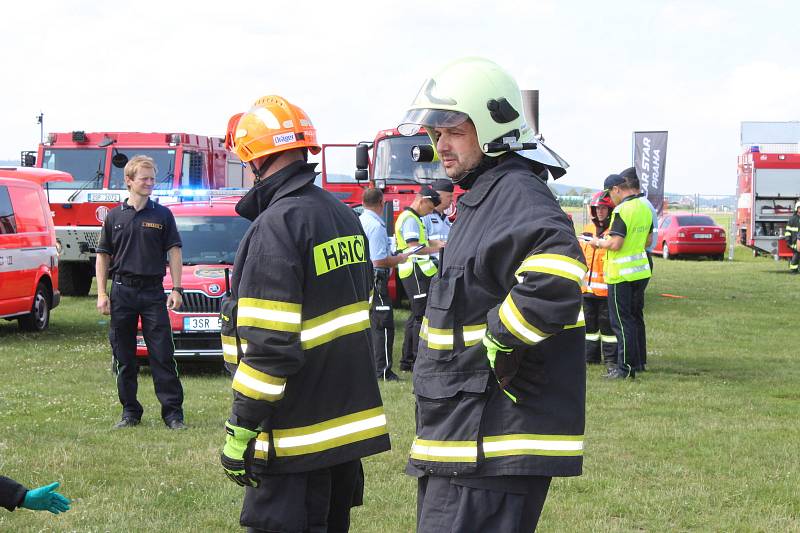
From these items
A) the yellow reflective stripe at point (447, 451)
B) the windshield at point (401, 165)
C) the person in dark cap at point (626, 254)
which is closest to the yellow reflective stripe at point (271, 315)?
the yellow reflective stripe at point (447, 451)

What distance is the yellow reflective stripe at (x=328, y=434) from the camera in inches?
137

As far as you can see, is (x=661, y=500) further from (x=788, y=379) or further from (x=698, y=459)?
(x=788, y=379)

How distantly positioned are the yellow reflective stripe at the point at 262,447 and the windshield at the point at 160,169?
53.1 feet

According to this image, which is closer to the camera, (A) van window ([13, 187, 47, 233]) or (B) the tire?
(A) van window ([13, 187, 47, 233])

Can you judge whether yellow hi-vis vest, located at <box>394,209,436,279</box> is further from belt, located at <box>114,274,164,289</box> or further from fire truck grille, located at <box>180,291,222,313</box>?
belt, located at <box>114,274,164,289</box>

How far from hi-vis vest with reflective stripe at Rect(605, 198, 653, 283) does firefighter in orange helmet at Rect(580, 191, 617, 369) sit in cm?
50

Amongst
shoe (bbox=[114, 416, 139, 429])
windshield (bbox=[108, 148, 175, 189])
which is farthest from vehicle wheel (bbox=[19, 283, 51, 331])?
shoe (bbox=[114, 416, 139, 429])

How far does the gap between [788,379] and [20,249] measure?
10.2m

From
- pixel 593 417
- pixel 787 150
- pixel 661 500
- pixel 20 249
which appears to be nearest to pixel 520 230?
pixel 661 500

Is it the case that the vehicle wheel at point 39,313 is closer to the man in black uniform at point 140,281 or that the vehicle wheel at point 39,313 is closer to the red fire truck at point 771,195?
the man in black uniform at point 140,281

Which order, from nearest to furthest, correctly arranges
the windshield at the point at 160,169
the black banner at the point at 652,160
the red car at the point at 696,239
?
the windshield at the point at 160,169 < the black banner at the point at 652,160 < the red car at the point at 696,239

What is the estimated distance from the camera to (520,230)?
9.69 ft

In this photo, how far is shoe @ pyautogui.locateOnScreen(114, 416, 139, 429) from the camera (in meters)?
8.09

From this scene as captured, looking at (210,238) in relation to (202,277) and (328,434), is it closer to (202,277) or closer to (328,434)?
(202,277)
